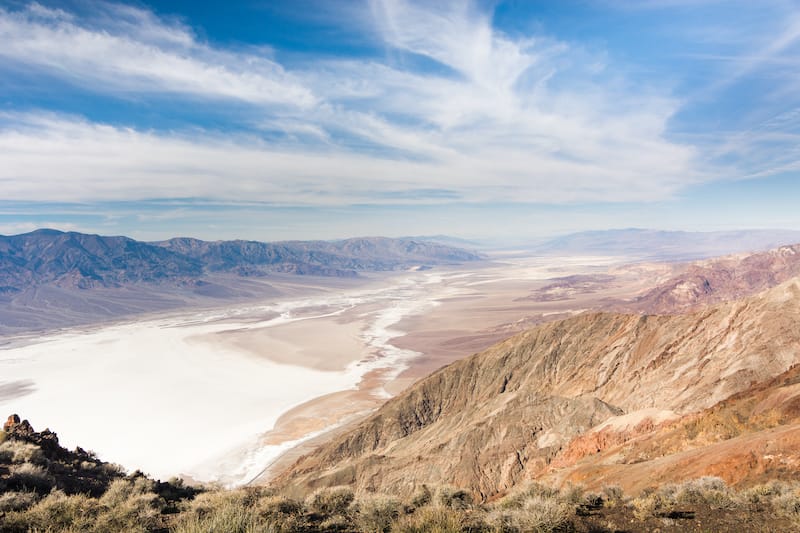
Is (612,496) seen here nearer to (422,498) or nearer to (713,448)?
(422,498)

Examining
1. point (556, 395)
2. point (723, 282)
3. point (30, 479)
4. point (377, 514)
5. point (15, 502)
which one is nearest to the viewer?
point (15, 502)

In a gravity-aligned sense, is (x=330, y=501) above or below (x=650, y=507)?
below

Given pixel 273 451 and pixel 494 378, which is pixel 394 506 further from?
pixel 273 451

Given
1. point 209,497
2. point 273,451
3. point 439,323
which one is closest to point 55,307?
point 439,323

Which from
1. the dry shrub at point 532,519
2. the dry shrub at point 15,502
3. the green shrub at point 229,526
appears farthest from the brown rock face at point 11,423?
the dry shrub at point 532,519

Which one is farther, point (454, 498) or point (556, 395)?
point (556, 395)

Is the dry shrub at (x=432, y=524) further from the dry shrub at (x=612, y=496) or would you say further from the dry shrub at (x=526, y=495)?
the dry shrub at (x=612, y=496)

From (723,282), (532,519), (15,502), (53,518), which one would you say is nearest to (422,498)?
(532,519)

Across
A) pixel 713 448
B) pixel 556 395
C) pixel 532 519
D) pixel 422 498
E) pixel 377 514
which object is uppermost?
pixel 532 519
